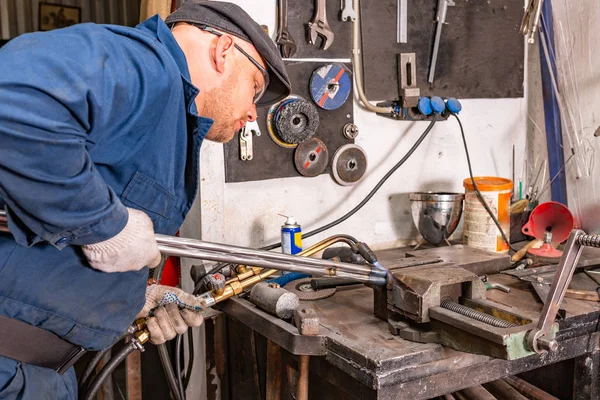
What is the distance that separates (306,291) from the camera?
158cm

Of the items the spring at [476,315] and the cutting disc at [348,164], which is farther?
the cutting disc at [348,164]

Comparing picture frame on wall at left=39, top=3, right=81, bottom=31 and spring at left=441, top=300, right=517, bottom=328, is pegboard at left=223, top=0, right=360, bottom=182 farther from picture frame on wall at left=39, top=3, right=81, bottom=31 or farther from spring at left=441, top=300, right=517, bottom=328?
picture frame on wall at left=39, top=3, right=81, bottom=31

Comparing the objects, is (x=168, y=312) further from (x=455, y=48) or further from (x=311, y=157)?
(x=455, y=48)

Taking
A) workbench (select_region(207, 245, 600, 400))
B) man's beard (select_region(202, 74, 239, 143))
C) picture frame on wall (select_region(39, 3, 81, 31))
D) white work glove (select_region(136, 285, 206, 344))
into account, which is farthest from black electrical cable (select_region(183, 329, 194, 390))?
picture frame on wall (select_region(39, 3, 81, 31))

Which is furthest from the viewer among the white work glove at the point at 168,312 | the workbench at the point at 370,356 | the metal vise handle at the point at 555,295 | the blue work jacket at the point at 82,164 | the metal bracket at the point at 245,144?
the metal bracket at the point at 245,144

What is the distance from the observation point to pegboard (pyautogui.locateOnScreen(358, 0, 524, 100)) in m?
2.03

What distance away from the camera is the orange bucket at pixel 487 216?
6.30ft

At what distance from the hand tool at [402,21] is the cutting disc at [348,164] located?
42 centimetres

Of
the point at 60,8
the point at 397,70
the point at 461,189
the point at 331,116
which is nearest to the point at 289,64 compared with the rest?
the point at 331,116

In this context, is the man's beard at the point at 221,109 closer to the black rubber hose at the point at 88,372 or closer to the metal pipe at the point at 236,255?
the metal pipe at the point at 236,255

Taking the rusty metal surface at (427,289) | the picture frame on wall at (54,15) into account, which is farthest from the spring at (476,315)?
the picture frame on wall at (54,15)

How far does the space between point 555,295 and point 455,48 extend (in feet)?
4.33

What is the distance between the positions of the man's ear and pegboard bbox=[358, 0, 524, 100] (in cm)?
100

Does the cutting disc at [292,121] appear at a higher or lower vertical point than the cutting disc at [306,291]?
higher
